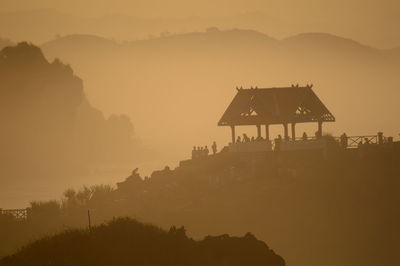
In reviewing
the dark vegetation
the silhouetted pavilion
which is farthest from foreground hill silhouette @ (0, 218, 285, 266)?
the silhouetted pavilion

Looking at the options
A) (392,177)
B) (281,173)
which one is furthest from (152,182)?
(392,177)

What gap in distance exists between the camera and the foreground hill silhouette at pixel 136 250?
56.9 m

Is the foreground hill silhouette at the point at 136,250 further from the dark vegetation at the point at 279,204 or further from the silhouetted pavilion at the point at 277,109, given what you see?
the silhouetted pavilion at the point at 277,109

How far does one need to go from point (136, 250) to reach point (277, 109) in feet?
138

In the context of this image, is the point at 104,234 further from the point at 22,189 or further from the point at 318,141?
the point at 22,189

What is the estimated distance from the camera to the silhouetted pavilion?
9900 cm

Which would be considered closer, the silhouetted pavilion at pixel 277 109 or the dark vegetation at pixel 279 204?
the dark vegetation at pixel 279 204

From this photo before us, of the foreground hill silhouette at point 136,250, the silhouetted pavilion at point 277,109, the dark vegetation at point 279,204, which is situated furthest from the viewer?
the silhouetted pavilion at point 277,109

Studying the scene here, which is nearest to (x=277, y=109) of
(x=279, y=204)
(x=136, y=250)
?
(x=279, y=204)

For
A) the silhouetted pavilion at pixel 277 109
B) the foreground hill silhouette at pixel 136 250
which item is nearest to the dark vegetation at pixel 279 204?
the silhouetted pavilion at pixel 277 109

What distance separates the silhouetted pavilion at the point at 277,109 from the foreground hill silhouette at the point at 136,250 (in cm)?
3884

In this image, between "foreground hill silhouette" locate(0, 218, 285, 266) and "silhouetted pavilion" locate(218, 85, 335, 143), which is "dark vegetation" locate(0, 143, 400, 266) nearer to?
"silhouetted pavilion" locate(218, 85, 335, 143)

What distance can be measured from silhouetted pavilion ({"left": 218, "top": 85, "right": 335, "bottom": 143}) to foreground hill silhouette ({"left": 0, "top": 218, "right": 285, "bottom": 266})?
3884 centimetres

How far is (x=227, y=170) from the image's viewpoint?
92.5 meters
